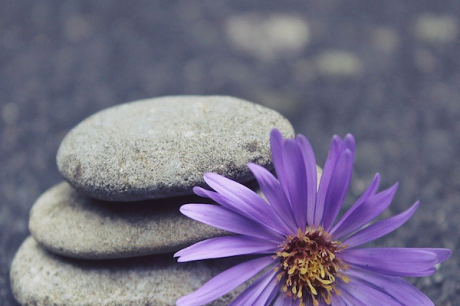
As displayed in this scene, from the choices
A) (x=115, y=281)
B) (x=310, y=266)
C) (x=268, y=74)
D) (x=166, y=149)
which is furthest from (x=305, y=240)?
(x=268, y=74)

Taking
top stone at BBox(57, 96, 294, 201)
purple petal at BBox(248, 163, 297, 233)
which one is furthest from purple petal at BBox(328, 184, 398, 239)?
top stone at BBox(57, 96, 294, 201)

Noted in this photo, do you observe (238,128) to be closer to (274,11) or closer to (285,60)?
(285,60)

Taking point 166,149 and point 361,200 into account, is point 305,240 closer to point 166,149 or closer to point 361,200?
point 361,200

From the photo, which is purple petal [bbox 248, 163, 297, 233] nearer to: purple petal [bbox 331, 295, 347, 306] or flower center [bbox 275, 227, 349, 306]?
flower center [bbox 275, 227, 349, 306]

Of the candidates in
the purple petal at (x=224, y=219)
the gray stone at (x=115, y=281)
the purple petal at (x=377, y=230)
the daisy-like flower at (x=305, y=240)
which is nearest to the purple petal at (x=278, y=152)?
the daisy-like flower at (x=305, y=240)

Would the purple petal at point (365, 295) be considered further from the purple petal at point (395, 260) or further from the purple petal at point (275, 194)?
the purple petal at point (275, 194)
